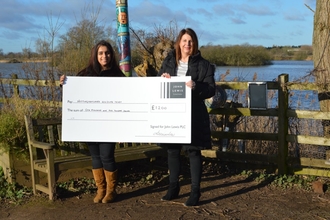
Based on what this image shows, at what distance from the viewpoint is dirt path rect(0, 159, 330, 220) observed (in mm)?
4785

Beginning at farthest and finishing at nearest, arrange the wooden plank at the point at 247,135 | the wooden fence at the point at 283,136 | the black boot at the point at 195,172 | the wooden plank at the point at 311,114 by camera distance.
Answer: the wooden plank at the point at 247,135
the wooden fence at the point at 283,136
the wooden plank at the point at 311,114
the black boot at the point at 195,172

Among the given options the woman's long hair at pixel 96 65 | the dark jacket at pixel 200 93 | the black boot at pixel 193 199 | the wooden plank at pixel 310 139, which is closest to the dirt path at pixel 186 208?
the black boot at pixel 193 199

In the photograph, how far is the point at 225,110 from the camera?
6348mm

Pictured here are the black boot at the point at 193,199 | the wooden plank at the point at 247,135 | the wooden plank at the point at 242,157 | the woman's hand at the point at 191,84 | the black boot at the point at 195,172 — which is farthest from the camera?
the wooden plank at the point at 242,157

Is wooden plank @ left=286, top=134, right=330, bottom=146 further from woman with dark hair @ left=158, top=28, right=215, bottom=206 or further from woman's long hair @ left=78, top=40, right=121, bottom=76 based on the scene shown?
woman's long hair @ left=78, top=40, right=121, bottom=76

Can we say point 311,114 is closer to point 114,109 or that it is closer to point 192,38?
point 192,38

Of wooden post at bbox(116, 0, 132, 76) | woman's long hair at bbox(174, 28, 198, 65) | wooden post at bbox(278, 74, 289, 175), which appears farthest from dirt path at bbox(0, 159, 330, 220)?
wooden post at bbox(116, 0, 132, 76)

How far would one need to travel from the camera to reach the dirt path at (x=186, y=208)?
4.79 metres

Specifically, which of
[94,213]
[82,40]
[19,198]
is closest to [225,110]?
[94,213]

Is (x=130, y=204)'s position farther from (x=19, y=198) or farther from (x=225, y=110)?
(x=225, y=110)

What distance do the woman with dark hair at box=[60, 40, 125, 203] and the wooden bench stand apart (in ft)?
1.13

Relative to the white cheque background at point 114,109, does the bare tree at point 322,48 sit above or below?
above

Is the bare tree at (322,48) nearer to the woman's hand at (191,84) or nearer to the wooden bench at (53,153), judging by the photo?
the woman's hand at (191,84)

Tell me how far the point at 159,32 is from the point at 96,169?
3336mm
